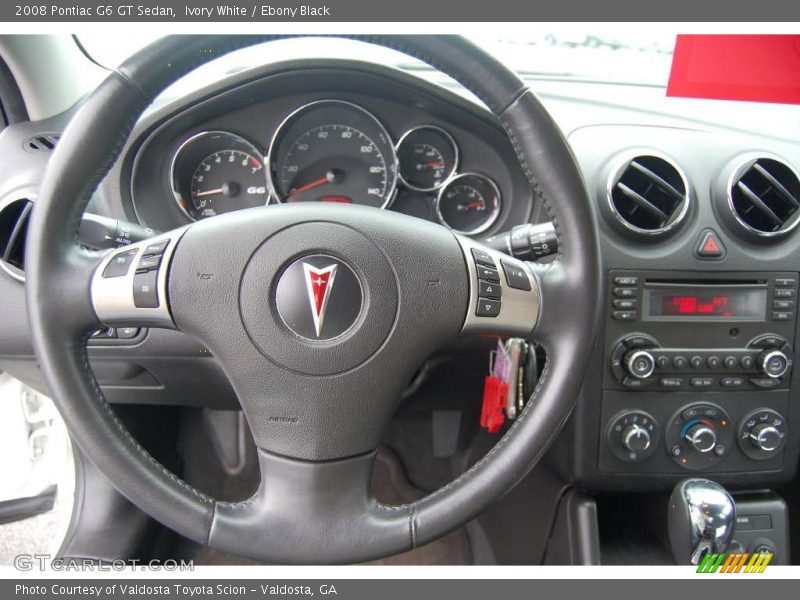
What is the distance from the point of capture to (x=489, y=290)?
32.9 inches

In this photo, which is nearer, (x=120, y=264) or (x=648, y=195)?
(x=120, y=264)

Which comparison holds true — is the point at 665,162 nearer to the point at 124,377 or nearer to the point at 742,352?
the point at 742,352

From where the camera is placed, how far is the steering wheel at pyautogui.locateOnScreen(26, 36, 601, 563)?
0.78 metres

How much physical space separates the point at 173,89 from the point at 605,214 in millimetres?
935

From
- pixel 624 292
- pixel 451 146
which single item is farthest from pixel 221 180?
pixel 624 292

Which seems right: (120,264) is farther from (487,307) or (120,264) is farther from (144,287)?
(487,307)

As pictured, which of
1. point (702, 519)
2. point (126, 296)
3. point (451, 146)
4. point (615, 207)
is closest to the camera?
point (126, 296)

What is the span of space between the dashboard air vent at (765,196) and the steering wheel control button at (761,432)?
0.39m

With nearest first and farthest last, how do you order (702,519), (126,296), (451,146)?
(126,296) → (702,519) → (451,146)

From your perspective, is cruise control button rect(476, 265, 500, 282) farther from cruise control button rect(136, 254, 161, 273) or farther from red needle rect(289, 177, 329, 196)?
red needle rect(289, 177, 329, 196)

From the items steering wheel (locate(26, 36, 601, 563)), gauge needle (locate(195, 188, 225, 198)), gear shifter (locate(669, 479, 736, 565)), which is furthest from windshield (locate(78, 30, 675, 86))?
gear shifter (locate(669, 479, 736, 565))

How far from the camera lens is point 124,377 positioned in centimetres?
→ 131

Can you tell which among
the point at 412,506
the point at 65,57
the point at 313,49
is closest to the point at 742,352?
the point at 412,506

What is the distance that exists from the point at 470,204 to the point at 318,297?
2.25ft
